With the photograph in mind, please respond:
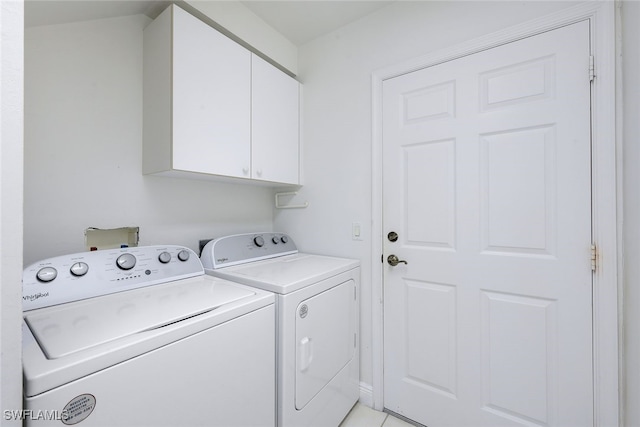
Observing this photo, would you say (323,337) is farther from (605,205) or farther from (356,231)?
(605,205)

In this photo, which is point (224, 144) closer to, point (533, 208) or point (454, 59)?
point (454, 59)

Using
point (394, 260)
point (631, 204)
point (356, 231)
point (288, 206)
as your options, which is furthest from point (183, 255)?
point (631, 204)

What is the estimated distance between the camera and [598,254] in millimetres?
1169

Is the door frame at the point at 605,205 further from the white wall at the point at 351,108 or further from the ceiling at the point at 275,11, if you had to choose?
the ceiling at the point at 275,11

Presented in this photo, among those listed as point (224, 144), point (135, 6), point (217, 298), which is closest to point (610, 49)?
point (224, 144)

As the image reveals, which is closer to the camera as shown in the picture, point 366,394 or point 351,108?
point 366,394

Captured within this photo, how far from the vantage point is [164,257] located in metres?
1.32

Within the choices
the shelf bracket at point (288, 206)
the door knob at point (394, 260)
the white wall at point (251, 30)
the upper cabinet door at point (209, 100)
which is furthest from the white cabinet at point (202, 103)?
the door knob at point (394, 260)

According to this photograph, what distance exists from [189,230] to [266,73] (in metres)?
1.16

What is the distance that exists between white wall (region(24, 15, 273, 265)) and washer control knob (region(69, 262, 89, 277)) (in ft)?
0.90

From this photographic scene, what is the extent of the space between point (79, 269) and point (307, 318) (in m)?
0.98

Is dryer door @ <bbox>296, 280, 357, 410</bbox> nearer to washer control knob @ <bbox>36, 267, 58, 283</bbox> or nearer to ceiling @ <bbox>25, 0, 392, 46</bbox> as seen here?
washer control knob @ <bbox>36, 267, 58, 283</bbox>

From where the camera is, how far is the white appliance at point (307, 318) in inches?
46.6

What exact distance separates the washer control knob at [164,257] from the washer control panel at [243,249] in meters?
0.23
